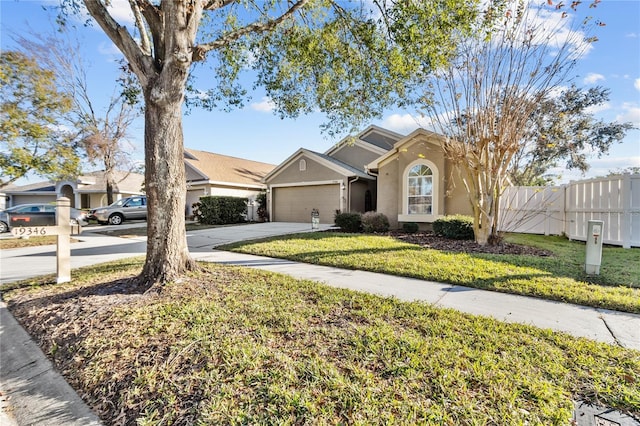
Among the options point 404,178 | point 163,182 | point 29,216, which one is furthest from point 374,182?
point 29,216

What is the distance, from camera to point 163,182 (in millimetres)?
4410

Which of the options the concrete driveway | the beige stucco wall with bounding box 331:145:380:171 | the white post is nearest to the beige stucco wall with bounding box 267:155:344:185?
the beige stucco wall with bounding box 331:145:380:171

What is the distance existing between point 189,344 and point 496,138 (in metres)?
8.87

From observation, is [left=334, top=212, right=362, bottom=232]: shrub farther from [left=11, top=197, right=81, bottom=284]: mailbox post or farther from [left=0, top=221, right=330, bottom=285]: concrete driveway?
[left=11, top=197, right=81, bottom=284]: mailbox post

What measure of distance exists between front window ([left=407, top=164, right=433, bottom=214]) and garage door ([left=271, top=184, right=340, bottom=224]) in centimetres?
462

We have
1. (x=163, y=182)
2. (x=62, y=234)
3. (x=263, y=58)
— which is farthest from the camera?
(x=263, y=58)

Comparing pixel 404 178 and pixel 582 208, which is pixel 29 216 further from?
pixel 582 208

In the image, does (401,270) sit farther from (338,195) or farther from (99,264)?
(338,195)

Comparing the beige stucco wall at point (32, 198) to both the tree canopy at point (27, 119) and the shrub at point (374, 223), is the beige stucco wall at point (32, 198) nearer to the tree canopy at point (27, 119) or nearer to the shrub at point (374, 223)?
the tree canopy at point (27, 119)

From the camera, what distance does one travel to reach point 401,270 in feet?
19.5

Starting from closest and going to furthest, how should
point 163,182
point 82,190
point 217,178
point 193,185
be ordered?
1. point 163,182
2. point 217,178
3. point 193,185
4. point 82,190

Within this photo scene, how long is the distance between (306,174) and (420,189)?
281 inches

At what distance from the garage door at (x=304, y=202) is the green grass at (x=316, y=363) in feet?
41.0

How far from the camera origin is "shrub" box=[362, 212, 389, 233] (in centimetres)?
1220
